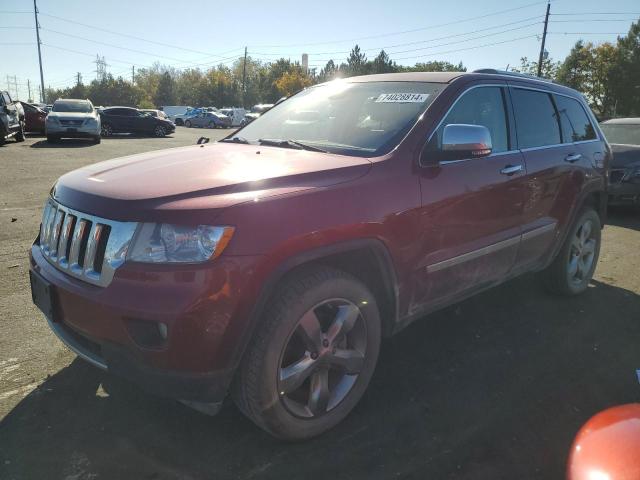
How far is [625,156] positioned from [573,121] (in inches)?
190

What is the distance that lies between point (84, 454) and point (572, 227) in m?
4.07

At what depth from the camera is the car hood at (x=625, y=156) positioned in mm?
8195

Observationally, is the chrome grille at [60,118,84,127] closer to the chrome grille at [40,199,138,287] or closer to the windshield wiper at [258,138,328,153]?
the windshield wiper at [258,138,328,153]

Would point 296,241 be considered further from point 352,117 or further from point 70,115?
point 70,115

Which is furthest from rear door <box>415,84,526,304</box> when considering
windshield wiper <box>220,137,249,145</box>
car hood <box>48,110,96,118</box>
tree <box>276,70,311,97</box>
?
tree <box>276,70,311,97</box>

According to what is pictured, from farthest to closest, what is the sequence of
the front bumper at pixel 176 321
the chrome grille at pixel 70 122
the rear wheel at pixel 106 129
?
the rear wheel at pixel 106 129
the chrome grille at pixel 70 122
the front bumper at pixel 176 321

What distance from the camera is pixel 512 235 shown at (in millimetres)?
3488

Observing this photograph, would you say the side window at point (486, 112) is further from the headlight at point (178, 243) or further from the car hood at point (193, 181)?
the headlight at point (178, 243)

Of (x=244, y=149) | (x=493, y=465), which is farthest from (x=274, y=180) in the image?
(x=493, y=465)

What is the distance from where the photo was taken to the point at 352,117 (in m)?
3.21

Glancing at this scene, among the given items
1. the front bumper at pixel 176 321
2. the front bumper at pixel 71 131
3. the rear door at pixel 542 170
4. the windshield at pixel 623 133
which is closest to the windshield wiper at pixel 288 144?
the front bumper at pixel 176 321

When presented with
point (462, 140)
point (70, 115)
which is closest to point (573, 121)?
point (462, 140)

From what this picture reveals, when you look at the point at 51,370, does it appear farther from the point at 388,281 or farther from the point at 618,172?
the point at 618,172

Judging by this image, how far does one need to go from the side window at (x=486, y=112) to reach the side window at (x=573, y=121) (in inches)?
39.7
